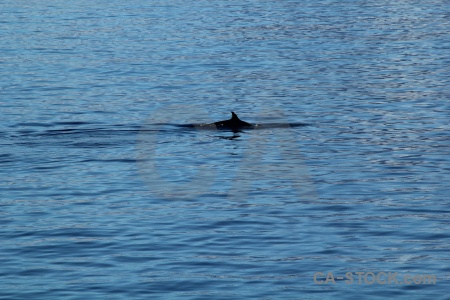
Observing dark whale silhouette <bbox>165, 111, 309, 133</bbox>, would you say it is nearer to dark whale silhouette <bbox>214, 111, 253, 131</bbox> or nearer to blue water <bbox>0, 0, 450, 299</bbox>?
dark whale silhouette <bbox>214, 111, 253, 131</bbox>

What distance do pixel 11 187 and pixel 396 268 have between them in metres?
8.46

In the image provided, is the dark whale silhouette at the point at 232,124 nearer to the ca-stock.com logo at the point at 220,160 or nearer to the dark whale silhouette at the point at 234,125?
the dark whale silhouette at the point at 234,125

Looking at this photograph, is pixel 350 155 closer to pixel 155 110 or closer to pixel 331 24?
pixel 155 110

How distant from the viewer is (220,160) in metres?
21.6

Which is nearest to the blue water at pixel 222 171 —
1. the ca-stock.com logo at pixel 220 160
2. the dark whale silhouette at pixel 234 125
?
the ca-stock.com logo at pixel 220 160

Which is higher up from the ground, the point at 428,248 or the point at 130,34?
the point at 130,34

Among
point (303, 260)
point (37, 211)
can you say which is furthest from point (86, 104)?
point (303, 260)

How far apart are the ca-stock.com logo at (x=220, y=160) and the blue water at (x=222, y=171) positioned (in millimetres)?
73

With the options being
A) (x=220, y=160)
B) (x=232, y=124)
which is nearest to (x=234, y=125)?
(x=232, y=124)

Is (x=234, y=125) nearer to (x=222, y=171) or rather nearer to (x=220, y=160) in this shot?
(x=220, y=160)

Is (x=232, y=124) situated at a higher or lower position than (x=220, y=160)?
higher

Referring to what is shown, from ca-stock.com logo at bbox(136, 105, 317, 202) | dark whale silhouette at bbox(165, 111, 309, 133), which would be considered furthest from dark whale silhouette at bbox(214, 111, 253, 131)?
ca-stock.com logo at bbox(136, 105, 317, 202)

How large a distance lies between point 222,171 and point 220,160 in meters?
1.05

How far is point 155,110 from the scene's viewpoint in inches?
1120
